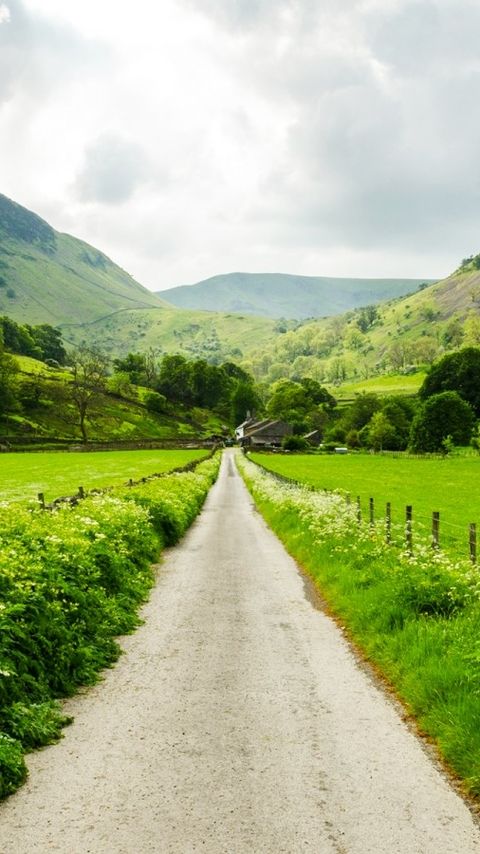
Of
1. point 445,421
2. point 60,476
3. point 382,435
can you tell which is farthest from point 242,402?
point 60,476

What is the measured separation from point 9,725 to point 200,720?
243cm

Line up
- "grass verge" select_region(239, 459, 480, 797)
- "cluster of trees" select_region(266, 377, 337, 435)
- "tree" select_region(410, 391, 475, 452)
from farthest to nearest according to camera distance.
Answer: "cluster of trees" select_region(266, 377, 337, 435)
"tree" select_region(410, 391, 475, 452)
"grass verge" select_region(239, 459, 480, 797)

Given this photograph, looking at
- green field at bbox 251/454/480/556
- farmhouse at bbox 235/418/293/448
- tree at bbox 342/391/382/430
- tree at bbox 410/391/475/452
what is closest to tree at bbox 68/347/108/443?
farmhouse at bbox 235/418/293/448

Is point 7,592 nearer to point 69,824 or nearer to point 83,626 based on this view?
point 83,626

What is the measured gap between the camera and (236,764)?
6.64 m

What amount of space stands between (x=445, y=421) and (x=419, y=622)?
8299 centimetres

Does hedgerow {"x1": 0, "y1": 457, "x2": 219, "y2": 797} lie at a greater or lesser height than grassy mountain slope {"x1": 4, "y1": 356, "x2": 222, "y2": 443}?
lesser

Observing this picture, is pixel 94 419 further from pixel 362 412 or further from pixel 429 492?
pixel 429 492

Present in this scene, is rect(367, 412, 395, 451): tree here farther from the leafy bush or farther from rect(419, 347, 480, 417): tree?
the leafy bush

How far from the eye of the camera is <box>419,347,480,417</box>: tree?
108125 mm

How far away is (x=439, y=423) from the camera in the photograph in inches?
3479

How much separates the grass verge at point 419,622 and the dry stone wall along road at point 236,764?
0.40 metres

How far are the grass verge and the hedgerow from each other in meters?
4.81

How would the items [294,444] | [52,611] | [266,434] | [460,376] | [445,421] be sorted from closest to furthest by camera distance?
[52,611] < [445,421] < [460,376] < [294,444] < [266,434]
